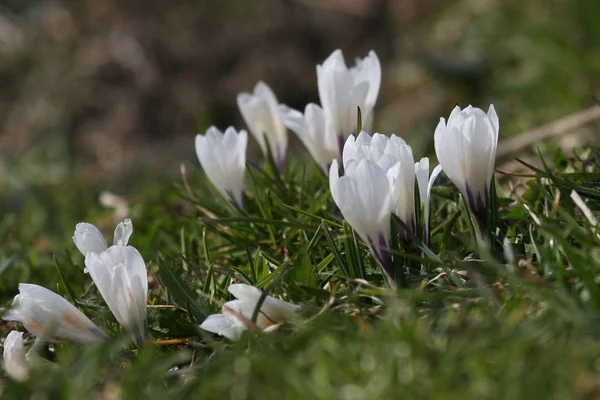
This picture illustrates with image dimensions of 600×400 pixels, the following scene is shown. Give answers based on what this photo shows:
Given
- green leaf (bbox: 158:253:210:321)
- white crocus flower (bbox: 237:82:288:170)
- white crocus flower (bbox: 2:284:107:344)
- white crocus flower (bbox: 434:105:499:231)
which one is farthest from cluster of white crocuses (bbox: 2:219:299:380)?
white crocus flower (bbox: 237:82:288:170)

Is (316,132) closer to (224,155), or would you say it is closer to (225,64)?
(224,155)

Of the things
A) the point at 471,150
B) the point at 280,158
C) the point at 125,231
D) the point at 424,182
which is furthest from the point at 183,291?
the point at 280,158

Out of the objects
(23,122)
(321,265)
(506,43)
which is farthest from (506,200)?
(23,122)

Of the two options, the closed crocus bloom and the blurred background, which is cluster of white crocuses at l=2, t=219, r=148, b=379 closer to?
the closed crocus bloom

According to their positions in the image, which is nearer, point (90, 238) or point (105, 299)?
point (105, 299)

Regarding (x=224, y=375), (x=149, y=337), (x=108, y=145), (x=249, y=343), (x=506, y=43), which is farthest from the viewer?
(x=108, y=145)

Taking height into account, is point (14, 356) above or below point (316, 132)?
below

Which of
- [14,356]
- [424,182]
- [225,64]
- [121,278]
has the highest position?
[424,182]

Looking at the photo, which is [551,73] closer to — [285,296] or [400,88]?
[400,88]
